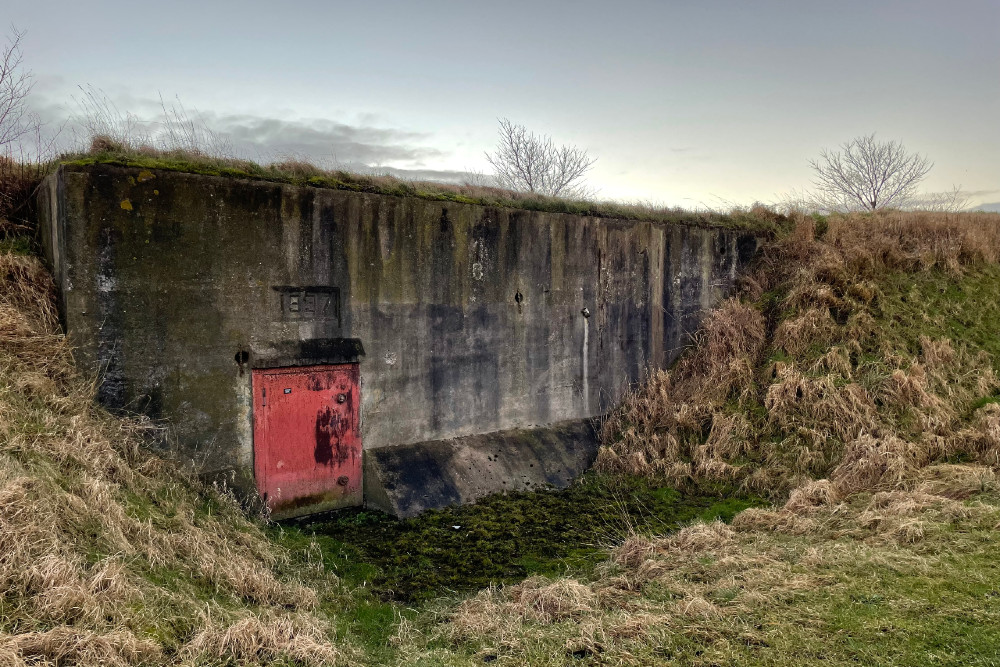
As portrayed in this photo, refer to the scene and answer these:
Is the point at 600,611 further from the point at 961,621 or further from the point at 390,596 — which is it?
the point at 961,621

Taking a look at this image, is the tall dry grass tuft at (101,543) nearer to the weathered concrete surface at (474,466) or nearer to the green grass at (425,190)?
the green grass at (425,190)

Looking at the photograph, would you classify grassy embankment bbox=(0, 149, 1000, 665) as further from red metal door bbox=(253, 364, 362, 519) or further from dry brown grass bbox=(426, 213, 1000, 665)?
red metal door bbox=(253, 364, 362, 519)

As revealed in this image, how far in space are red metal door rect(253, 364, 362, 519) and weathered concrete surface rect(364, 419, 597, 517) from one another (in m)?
0.31

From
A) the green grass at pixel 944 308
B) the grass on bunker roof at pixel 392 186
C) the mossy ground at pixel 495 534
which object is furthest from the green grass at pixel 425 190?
the mossy ground at pixel 495 534

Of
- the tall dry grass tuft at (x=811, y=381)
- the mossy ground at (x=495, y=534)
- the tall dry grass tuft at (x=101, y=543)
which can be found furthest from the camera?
the tall dry grass tuft at (x=811, y=381)

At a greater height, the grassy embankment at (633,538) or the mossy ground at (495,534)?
the grassy embankment at (633,538)

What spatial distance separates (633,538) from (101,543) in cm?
420

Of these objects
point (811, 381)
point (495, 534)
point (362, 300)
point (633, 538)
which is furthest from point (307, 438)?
point (811, 381)

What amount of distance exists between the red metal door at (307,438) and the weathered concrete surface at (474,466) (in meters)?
0.31

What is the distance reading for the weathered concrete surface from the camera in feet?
23.4

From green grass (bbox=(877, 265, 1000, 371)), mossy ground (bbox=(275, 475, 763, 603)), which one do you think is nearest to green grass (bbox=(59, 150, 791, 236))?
green grass (bbox=(877, 265, 1000, 371))

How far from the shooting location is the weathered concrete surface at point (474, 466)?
281 inches

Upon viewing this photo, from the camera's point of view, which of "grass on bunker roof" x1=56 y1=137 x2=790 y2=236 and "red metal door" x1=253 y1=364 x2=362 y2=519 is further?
"red metal door" x1=253 y1=364 x2=362 y2=519

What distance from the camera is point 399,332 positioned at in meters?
7.57
